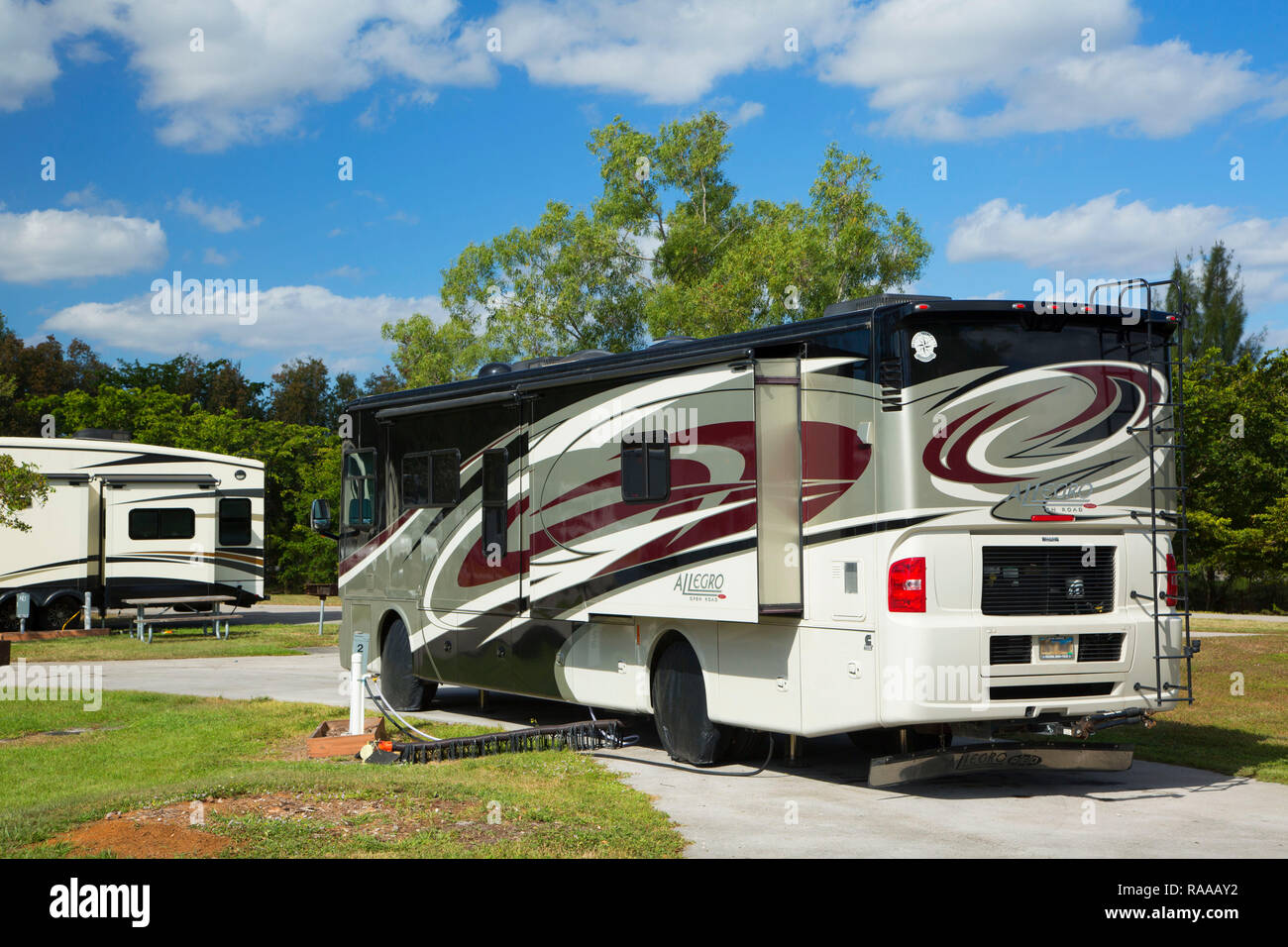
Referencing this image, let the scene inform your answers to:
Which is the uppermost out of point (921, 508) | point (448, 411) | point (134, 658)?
point (448, 411)

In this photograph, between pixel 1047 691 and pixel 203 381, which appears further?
pixel 203 381

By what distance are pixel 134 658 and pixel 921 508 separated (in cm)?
1675

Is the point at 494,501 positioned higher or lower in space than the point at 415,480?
lower

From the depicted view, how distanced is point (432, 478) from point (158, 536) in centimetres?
1444

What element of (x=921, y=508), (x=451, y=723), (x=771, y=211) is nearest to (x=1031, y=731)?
(x=921, y=508)

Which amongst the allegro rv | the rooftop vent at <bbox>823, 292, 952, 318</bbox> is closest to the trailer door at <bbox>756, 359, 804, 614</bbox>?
the allegro rv

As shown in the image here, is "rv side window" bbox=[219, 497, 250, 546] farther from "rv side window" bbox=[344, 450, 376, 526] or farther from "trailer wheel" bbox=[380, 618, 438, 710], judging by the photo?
"trailer wheel" bbox=[380, 618, 438, 710]

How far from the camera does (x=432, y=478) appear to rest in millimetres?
13609

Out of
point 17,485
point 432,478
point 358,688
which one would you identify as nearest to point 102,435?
point 17,485

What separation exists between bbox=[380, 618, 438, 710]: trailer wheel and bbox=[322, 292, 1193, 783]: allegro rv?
3416mm

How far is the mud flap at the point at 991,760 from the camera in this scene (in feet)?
29.0

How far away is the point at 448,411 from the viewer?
43.7ft

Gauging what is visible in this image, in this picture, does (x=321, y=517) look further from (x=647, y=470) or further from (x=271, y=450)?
(x=271, y=450)
